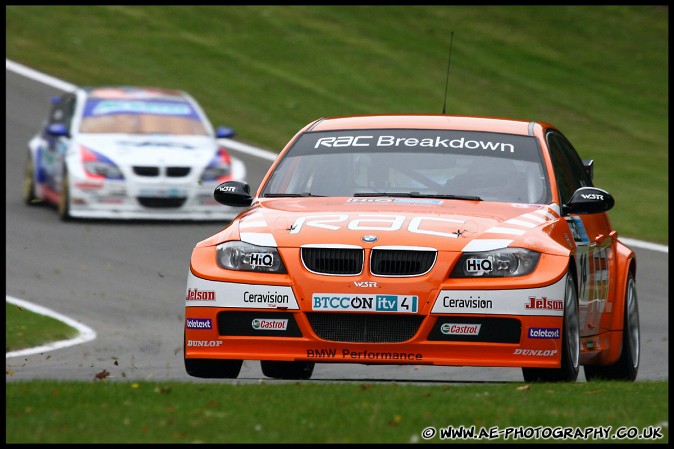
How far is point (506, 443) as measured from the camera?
6.31 meters

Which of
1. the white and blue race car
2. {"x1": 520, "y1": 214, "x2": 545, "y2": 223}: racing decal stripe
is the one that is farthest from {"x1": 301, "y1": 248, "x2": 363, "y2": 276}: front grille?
the white and blue race car

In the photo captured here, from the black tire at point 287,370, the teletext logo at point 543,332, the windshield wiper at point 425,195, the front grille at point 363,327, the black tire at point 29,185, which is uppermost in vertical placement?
the windshield wiper at point 425,195

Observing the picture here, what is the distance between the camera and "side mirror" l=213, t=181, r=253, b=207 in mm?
9625

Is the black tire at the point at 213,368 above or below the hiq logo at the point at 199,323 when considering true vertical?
below

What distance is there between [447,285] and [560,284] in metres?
0.59

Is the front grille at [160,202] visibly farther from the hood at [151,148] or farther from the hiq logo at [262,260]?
the hiq logo at [262,260]

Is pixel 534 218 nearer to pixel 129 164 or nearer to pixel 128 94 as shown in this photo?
pixel 129 164

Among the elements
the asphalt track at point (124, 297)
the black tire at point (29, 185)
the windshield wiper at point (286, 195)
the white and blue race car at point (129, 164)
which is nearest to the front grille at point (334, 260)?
the asphalt track at point (124, 297)

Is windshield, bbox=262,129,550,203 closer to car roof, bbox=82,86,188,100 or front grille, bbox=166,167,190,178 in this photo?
front grille, bbox=166,167,190,178

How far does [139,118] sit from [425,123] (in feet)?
35.4

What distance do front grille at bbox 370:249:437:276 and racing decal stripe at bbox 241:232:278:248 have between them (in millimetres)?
545

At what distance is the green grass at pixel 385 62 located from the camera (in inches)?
1093

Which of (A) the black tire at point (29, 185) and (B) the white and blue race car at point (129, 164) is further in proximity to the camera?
(A) the black tire at point (29, 185)

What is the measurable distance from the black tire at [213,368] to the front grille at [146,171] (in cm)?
1036
